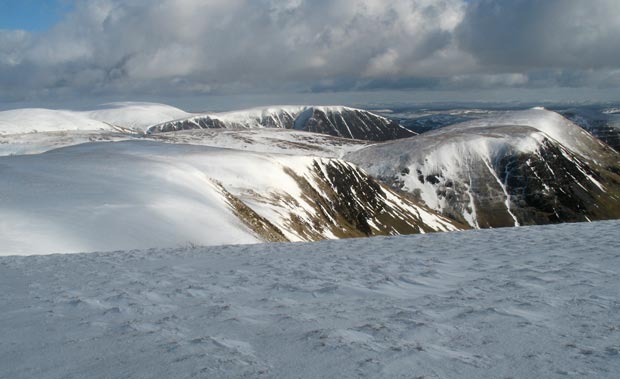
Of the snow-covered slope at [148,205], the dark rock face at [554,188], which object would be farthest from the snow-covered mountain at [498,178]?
the snow-covered slope at [148,205]

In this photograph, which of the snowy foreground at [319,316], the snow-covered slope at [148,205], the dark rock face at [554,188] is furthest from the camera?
the dark rock face at [554,188]

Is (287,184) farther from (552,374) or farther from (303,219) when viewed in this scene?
(552,374)

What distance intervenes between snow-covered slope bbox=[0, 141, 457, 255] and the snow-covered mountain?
295ft

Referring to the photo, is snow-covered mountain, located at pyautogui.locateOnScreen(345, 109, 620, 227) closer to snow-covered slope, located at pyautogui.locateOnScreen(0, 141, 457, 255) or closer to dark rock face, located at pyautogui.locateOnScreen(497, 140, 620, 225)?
dark rock face, located at pyautogui.locateOnScreen(497, 140, 620, 225)

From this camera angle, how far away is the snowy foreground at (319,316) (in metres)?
6.86

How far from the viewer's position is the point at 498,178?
174m

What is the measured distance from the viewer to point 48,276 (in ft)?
43.1

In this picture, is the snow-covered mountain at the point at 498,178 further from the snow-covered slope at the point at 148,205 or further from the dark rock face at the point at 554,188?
the snow-covered slope at the point at 148,205

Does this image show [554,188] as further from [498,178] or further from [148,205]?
[148,205]

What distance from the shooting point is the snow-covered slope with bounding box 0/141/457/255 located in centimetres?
2258

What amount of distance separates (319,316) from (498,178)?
583 ft

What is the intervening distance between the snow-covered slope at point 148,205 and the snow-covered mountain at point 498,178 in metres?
90.0

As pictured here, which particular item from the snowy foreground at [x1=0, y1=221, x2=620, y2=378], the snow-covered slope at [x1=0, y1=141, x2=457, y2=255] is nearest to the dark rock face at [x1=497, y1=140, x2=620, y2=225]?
the snow-covered slope at [x1=0, y1=141, x2=457, y2=255]

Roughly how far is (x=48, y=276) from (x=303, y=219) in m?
49.7
